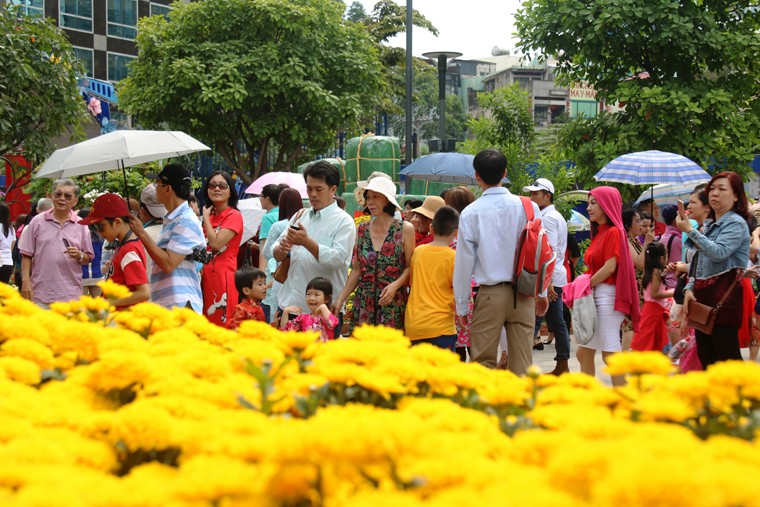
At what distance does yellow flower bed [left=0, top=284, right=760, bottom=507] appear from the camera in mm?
1312

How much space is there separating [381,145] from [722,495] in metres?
19.0

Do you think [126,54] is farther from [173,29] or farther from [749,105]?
[749,105]

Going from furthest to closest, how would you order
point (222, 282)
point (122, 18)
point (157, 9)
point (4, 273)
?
point (157, 9), point (122, 18), point (4, 273), point (222, 282)

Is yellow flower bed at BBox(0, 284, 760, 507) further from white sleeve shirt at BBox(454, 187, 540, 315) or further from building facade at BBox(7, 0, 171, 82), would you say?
building facade at BBox(7, 0, 171, 82)

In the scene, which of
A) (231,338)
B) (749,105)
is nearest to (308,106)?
(749,105)

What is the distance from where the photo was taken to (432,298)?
6.22m

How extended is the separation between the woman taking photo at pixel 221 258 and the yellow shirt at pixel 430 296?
4.68 ft

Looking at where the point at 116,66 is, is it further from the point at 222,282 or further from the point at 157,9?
the point at 222,282

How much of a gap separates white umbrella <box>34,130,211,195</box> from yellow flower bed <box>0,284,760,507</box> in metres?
4.55

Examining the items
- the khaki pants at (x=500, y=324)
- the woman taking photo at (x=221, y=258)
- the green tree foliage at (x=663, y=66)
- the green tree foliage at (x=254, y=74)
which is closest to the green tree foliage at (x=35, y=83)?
the woman taking photo at (x=221, y=258)

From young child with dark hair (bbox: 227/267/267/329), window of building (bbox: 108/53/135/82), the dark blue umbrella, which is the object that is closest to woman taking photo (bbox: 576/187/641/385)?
young child with dark hair (bbox: 227/267/267/329)

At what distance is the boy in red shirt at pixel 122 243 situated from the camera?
218 inches

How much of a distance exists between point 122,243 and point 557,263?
4.91 meters

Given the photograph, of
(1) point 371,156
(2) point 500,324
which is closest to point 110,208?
(2) point 500,324
